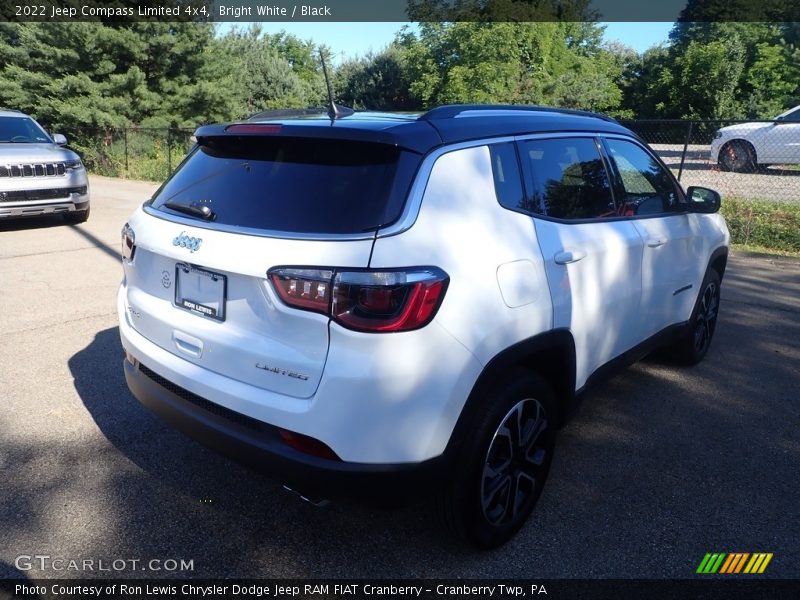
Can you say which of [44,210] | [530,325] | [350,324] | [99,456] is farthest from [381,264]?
[44,210]

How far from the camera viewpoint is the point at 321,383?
2113mm

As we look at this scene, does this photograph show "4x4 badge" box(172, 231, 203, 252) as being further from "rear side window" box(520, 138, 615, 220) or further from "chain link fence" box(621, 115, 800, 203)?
"chain link fence" box(621, 115, 800, 203)

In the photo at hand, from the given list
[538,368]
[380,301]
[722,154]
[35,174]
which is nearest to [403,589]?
[538,368]

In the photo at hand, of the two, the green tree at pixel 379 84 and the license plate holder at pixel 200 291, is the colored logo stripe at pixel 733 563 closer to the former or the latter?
the license plate holder at pixel 200 291

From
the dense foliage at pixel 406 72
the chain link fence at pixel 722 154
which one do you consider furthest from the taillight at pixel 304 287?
the dense foliage at pixel 406 72

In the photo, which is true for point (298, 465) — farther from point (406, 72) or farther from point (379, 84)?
point (379, 84)

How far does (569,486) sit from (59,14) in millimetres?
26415

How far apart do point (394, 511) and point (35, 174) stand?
Result: 28.6ft

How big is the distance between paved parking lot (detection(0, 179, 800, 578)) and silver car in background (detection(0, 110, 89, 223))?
16.3ft

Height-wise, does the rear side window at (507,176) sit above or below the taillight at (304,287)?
above

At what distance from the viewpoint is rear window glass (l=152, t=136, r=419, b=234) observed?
7.30 feet

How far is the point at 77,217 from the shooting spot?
409 inches

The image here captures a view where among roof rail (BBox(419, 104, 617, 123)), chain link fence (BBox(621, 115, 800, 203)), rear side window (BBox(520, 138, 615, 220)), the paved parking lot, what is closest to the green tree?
chain link fence (BBox(621, 115, 800, 203))

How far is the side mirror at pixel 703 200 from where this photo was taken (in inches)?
162
